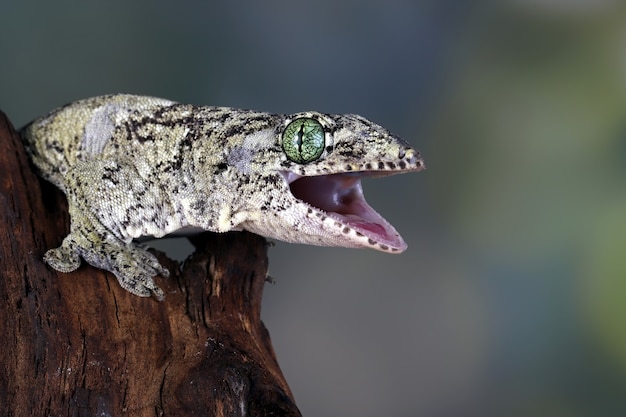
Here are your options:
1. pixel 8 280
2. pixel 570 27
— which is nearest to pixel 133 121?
pixel 8 280

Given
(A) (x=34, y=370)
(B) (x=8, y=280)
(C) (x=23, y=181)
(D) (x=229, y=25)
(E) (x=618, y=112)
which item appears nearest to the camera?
(A) (x=34, y=370)

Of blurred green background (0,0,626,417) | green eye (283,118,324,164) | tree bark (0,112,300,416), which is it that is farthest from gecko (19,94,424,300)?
blurred green background (0,0,626,417)

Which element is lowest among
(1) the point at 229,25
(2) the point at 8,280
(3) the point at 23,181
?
(2) the point at 8,280

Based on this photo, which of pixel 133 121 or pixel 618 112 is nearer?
pixel 133 121

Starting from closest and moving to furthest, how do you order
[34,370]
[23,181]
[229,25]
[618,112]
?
[34,370] < [23,181] < [618,112] < [229,25]

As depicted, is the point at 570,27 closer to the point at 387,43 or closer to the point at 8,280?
the point at 387,43

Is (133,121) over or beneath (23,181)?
over
